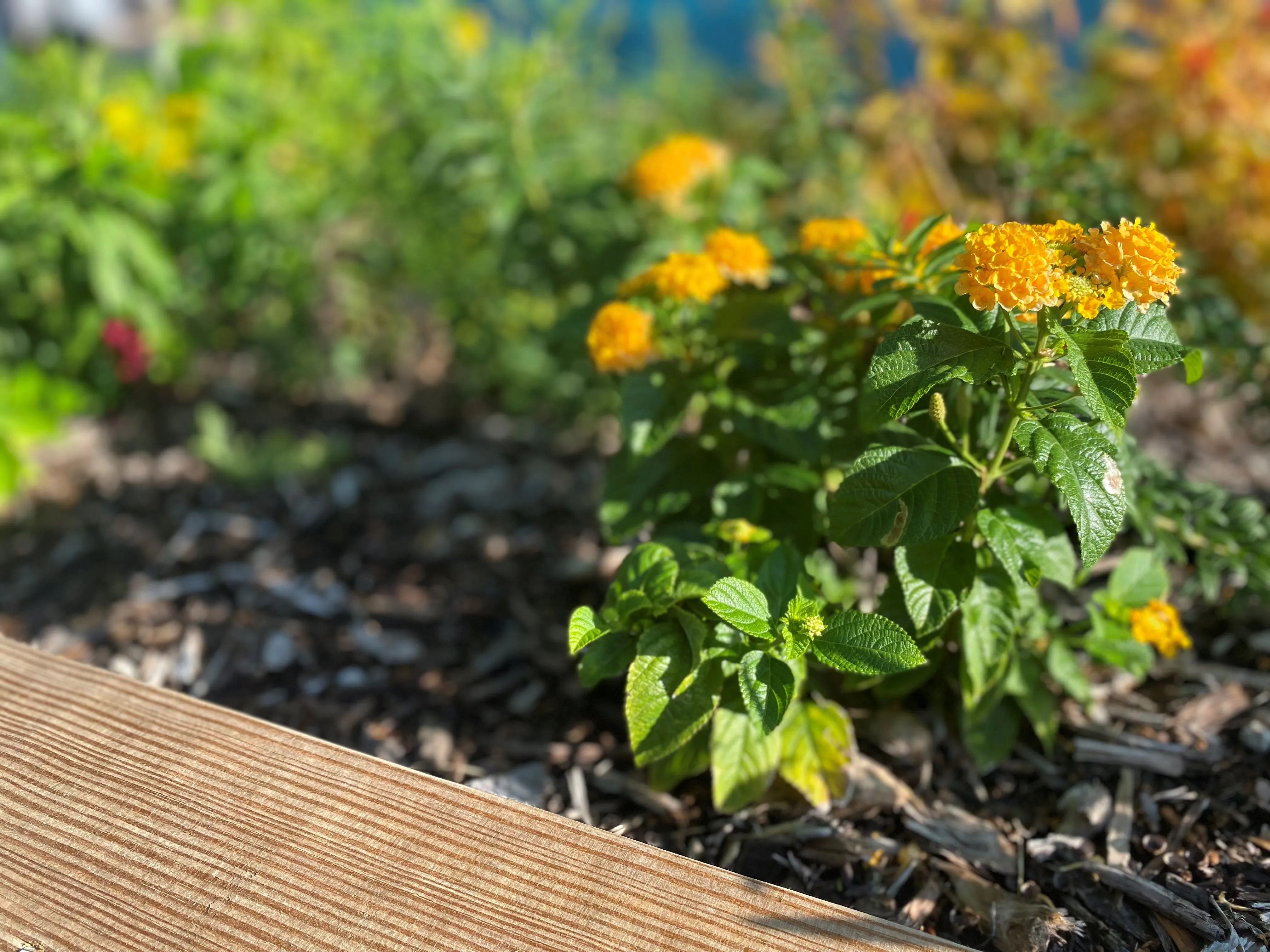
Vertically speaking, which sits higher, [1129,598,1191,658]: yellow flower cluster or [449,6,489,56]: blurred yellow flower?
[449,6,489,56]: blurred yellow flower

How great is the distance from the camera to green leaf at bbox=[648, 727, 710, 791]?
5.24ft

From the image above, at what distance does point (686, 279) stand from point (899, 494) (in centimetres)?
54

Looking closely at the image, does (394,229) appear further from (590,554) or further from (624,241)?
(590,554)

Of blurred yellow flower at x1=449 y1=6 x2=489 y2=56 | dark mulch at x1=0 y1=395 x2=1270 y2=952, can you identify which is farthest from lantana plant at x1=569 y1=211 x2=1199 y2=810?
blurred yellow flower at x1=449 y1=6 x2=489 y2=56

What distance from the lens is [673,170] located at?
2.27m

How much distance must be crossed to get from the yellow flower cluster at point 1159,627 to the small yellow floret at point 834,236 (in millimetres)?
814

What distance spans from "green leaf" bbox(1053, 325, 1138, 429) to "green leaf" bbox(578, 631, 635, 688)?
75 centimetres

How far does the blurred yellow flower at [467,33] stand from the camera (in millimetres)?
3043

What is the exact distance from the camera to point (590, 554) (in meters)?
2.48

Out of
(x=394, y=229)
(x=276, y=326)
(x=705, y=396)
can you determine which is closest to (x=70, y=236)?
(x=276, y=326)

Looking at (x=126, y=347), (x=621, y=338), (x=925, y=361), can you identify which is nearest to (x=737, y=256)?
(x=621, y=338)

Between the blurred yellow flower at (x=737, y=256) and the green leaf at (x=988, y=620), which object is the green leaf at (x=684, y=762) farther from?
the blurred yellow flower at (x=737, y=256)

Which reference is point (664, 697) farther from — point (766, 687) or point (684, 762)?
point (684, 762)

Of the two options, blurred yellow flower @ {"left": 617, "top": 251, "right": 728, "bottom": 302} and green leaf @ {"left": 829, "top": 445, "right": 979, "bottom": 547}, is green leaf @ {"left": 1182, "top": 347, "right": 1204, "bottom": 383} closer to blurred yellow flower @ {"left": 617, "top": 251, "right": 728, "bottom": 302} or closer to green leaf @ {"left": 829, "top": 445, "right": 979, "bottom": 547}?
green leaf @ {"left": 829, "top": 445, "right": 979, "bottom": 547}
